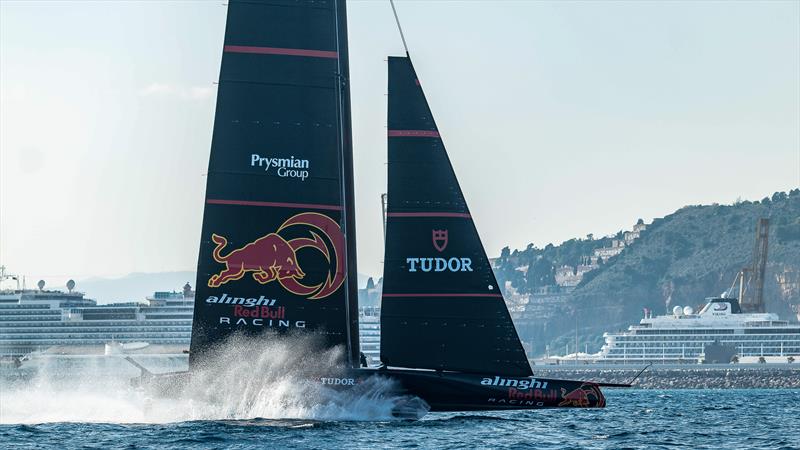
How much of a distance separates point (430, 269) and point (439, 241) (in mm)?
Answer: 594

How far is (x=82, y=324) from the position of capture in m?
112

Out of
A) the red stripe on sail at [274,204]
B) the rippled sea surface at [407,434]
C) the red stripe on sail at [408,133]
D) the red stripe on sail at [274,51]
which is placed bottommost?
the rippled sea surface at [407,434]

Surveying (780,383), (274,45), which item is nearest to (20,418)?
(274,45)

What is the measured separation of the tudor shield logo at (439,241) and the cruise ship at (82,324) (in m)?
75.2

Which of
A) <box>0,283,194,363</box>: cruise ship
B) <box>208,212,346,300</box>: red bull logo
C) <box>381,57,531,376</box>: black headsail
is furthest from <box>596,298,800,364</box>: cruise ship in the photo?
<box>208,212,346,300</box>: red bull logo

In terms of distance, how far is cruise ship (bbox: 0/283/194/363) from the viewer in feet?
356

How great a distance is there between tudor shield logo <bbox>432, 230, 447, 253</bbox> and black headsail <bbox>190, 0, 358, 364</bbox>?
5.96 ft

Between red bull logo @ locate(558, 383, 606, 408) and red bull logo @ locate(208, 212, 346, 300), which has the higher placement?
red bull logo @ locate(208, 212, 346, 300)

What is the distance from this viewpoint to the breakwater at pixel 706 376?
11156cm

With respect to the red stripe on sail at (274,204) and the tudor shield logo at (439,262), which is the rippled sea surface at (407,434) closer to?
the tudor shield logo at (439,262)

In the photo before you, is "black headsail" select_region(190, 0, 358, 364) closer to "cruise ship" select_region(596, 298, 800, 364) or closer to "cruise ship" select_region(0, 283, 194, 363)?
"cruise ship" select_region(0, 283, 194, 363)

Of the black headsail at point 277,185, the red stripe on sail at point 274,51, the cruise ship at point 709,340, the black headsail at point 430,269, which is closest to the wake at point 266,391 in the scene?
the black headsail at point 277,185

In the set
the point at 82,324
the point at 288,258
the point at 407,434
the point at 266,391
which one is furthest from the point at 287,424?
the point at 82,324

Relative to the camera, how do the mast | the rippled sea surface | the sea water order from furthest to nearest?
the mast → the sea water → the rippled sea surface
